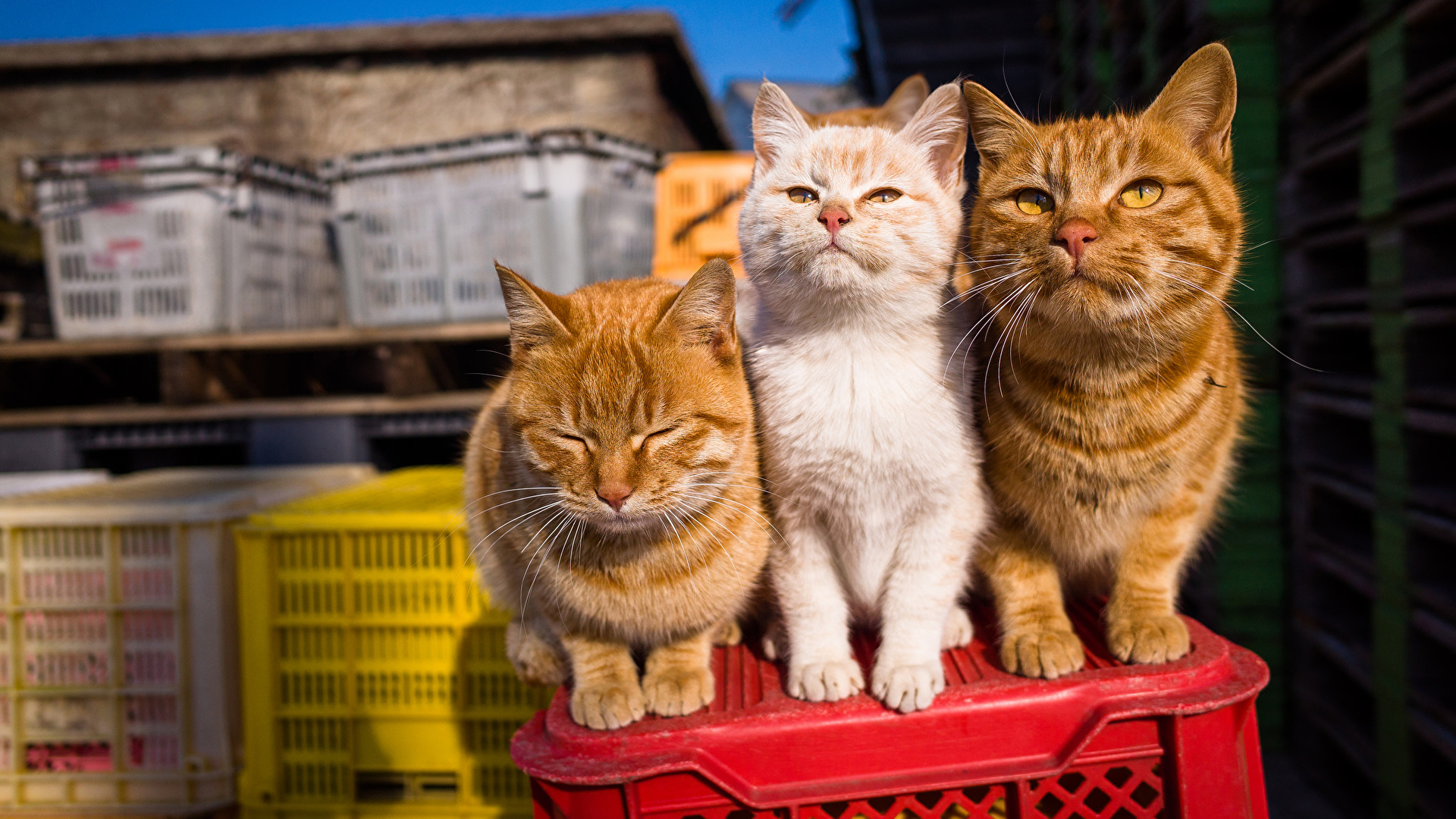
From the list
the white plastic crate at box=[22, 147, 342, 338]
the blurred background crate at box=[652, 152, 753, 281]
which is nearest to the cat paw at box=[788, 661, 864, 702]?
Answer: the blurred background crate at box=[652, 152, 753, 281]

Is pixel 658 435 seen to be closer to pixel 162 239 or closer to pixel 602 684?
pixel 602 684

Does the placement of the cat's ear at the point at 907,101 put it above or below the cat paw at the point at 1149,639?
above

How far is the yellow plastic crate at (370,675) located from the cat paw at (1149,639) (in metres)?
1.03

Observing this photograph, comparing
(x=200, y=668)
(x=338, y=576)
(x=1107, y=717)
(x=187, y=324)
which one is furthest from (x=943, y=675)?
(x=187, y=324)

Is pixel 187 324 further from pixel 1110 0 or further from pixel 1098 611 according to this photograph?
pixel 1110 0

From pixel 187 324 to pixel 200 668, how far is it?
122 centimetres

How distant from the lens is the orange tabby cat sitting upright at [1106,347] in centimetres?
92

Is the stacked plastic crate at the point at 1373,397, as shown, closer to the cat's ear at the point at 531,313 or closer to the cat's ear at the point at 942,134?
the cat's ear at the point at 942,134

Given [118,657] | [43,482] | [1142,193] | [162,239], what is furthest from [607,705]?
[162,239]

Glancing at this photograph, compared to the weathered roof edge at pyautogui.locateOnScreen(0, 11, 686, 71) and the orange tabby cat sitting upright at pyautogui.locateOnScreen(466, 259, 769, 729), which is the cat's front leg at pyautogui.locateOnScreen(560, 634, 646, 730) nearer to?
the orange tabby cat sitting upright at pyautogui.locateOnScreen(466, 259, 769, 729)

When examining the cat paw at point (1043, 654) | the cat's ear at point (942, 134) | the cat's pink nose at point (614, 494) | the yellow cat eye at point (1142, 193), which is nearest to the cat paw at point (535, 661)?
the cat's pink nose at point (614, 494)

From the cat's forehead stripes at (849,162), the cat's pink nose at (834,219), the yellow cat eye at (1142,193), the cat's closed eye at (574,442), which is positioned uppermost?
the cat's forehead stripes at (849,162)

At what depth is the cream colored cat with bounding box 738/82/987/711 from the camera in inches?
38.3

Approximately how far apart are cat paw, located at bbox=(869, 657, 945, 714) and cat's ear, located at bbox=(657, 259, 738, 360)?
46 centimetres
